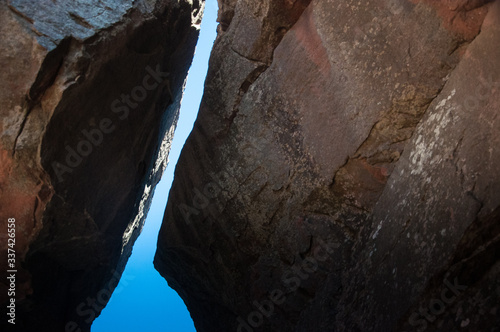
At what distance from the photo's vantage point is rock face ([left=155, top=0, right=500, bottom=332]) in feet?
8.67

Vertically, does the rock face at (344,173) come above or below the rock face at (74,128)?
below

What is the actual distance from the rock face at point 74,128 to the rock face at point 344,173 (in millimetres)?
751

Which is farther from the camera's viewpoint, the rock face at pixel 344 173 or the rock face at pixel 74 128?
the rock face at pixel 74 128

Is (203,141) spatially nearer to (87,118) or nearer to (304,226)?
(87,118)

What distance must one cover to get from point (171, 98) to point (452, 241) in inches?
173

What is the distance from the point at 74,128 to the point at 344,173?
272 centimetres

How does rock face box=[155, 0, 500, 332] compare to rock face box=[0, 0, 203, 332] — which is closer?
rock face box=[155, 0, 500, 332]

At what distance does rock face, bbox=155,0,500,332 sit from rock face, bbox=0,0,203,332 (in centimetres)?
75

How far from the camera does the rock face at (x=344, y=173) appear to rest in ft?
8.67

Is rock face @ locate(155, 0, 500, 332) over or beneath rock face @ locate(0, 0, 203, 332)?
beneath

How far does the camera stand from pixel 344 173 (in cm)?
396

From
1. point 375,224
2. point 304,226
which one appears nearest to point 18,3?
point 304,226

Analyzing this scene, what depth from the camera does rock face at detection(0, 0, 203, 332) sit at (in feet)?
12.6

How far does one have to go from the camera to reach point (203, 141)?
213 inches
